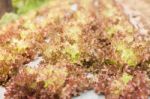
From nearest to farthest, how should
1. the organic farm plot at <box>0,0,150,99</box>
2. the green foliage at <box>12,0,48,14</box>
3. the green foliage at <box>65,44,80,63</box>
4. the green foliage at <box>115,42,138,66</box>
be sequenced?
the organic farm plot at <box>0,0,150,99</box> → the green foliage at <box>115,42,138,66</box> → the green foliage at <box>65,44,80,63</box> → the green foliage at <box>12,0,48,14</box>

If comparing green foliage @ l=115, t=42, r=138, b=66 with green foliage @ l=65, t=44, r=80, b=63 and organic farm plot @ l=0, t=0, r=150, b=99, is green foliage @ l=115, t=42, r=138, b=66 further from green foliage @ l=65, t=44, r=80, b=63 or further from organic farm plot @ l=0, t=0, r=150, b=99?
green foliage @ l=65, t=44, r=80, b=63

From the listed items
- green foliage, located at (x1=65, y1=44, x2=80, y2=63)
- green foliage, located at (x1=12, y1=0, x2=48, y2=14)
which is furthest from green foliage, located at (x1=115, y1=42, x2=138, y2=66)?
green foliage, located at (x1=12, y1=0, x2=48, y2=14)

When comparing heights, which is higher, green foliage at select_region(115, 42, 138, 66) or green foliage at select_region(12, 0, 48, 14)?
green foliage at select_region(12, 0, 48, 14)

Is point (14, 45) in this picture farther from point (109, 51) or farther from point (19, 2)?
point (19, 2)

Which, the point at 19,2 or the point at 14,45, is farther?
the point at 19,2

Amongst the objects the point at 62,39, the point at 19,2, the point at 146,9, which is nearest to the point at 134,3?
the point at 146,9

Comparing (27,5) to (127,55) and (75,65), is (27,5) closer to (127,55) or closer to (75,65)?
(75,65)

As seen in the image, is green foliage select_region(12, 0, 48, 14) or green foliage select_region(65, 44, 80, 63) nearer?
green foliage select_region(65, 44, 80, 63)

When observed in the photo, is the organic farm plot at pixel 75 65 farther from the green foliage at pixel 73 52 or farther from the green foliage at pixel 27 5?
the green foliage at pixel 27 5
